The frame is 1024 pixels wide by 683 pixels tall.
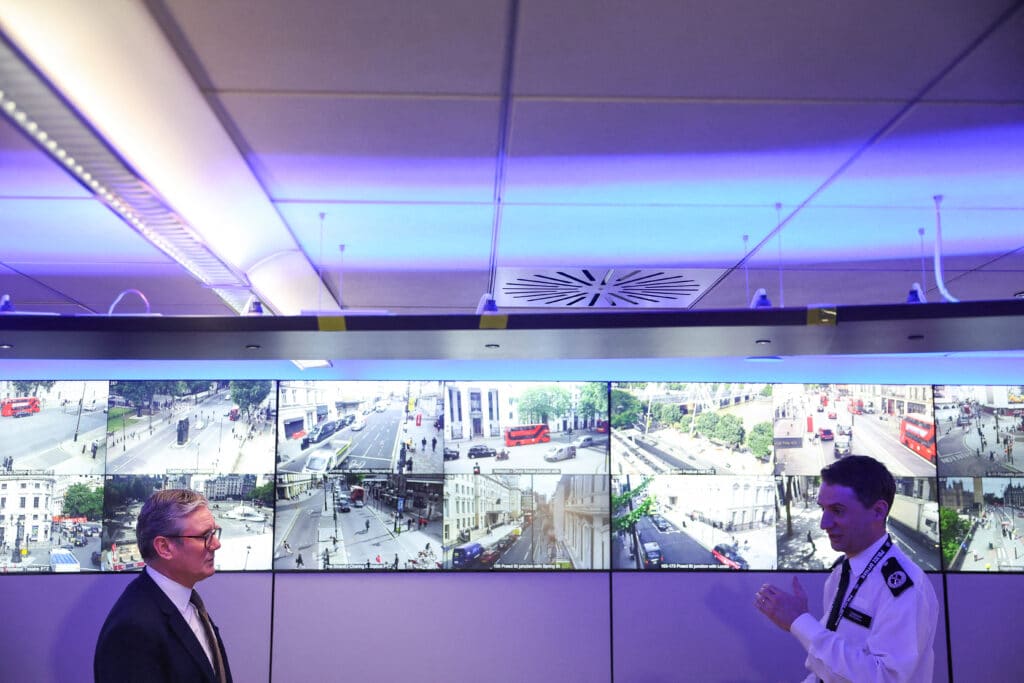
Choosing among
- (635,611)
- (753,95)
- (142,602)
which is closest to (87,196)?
(142,602)

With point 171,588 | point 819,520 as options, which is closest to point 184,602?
point 171,588

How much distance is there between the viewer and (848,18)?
6.47 feet

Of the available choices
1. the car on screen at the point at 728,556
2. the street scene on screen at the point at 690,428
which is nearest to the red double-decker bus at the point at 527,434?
the street scene on screen at the point at 690,428

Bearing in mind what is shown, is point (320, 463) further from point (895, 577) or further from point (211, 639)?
point (895, 577)

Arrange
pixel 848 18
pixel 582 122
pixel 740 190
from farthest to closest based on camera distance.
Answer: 1. pixel 740 190
2. pixel 582 122
3. pixel 848 18

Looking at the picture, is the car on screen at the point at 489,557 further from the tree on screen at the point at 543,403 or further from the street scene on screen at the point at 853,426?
the street scene on screen at the point at 853,426

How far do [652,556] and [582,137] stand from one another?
3346 millimetres

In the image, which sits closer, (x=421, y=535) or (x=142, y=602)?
(x=142, y=602)

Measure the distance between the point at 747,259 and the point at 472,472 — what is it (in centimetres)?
226

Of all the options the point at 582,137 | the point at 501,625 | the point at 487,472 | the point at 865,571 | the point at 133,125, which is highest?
the point at 582,137

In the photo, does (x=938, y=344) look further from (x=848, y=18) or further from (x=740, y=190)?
(x=848, y=18)

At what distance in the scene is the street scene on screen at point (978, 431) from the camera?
5.44m

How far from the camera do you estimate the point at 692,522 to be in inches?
208

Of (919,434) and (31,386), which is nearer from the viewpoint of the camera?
(31,386)
